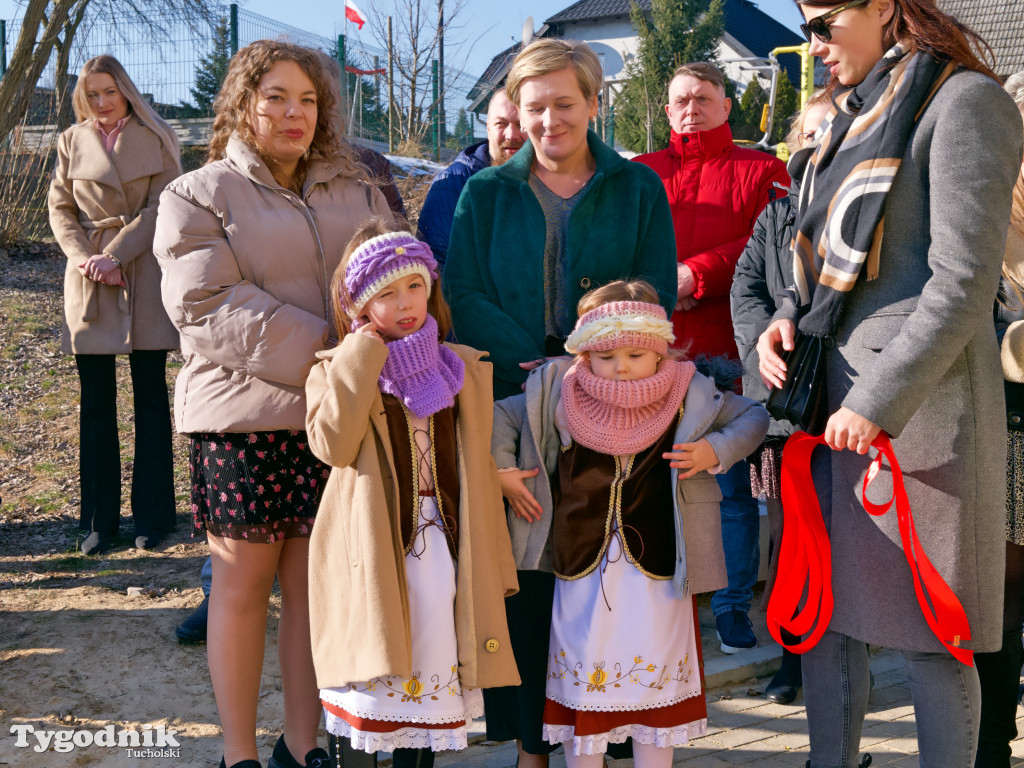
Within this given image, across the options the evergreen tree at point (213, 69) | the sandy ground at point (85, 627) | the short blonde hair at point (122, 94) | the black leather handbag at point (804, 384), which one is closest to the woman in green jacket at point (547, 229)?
the black leather handbag at point (804, 384)

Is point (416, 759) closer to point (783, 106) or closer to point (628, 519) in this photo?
point (628, 519)

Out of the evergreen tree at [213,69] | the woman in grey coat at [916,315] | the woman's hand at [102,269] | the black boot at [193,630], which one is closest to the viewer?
the woman in grey coat at [916,315]

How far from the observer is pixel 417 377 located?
2.56m

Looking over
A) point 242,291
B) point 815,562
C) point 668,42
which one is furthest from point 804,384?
point 668,42

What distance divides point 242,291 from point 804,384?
5.21 feet

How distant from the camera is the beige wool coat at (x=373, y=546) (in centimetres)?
240

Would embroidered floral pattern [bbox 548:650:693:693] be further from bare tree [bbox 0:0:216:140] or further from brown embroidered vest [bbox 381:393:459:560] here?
bare tree [bbox 0:0:216:140]

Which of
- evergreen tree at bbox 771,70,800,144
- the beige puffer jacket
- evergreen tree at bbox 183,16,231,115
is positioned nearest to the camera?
the beige puffer jacket

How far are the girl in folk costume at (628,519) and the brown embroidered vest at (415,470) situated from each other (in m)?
0.16

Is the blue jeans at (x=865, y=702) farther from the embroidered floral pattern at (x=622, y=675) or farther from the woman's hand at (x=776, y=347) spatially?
the woman's hand at (x=776, y=347)

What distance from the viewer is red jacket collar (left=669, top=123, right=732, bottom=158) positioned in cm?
434

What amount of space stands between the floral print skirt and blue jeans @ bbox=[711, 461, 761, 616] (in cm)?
197

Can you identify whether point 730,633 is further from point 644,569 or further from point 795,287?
point 795,287

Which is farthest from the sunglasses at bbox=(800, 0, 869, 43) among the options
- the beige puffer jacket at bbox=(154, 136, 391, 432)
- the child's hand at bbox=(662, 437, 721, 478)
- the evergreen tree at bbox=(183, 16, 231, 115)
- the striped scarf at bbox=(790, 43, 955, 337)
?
the evergreen tree at bbox=(183, 16, 231, 115)
